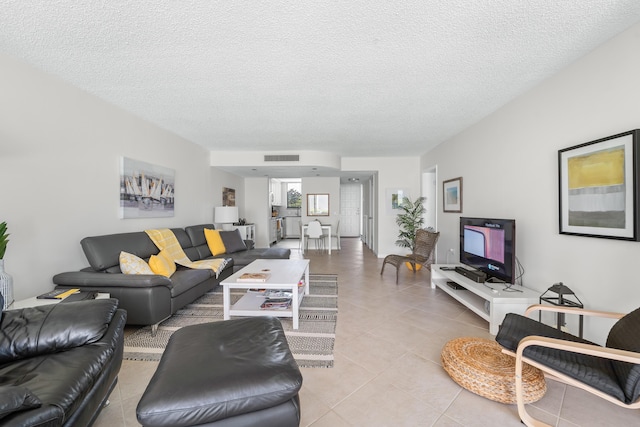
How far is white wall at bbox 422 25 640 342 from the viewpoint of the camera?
185 cm

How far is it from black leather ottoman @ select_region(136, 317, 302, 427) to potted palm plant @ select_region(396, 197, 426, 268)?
437 cm

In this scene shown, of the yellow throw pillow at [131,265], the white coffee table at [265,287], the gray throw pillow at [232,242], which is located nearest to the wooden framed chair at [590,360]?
the white coffee table at [265,287]

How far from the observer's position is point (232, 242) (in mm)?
4875

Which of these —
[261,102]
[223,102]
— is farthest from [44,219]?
[261,102]

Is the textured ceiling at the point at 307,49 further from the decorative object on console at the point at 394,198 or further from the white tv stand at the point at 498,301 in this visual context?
the decorative object on console at the point at 394,198

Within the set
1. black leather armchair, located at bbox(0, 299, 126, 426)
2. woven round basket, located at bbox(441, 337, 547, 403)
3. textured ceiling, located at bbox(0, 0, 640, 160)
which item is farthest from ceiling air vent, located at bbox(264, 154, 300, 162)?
woven round basket, located at bbox(441, 337, 547, 403)

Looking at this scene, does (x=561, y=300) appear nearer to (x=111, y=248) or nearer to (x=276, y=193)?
(x=111, y=248)

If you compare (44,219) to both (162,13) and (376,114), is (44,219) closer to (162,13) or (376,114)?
(162,13)

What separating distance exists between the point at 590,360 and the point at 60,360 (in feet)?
9.05

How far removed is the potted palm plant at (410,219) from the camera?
5496 millimetres

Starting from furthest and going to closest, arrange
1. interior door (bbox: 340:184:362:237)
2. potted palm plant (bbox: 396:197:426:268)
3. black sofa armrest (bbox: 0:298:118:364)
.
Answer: interior door (bbox: 340:184:362:237) < potted palm plant (bbox: 396:197:426:268) < black sofa armrest (bbox: 0:298:118:364)

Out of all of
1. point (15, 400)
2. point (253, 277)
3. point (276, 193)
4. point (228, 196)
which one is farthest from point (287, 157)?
point (276, 193)

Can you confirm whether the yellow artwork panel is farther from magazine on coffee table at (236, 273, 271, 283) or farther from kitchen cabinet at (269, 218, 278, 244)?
kitchen cabinet at (269, 218, 278, 244)

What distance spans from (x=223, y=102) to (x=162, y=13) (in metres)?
1.43
